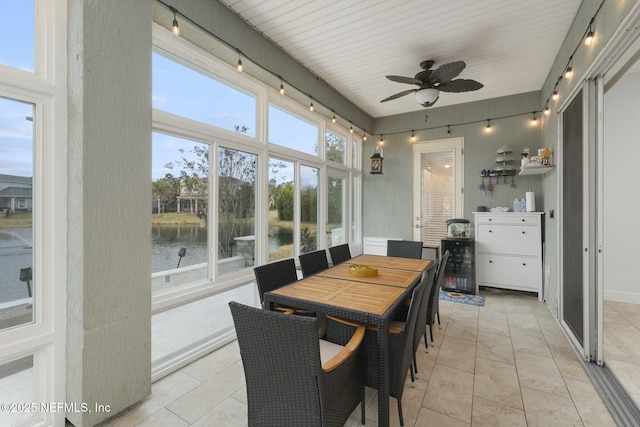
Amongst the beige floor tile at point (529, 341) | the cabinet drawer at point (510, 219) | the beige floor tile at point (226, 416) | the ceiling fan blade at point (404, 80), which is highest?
the ceiling fan blade at point (404, 80)

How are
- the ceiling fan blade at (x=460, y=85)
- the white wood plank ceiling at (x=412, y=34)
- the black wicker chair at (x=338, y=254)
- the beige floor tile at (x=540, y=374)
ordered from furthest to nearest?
the black wicker chair at (x=338, y=254) < the ceiling fan blade at (x=460, y=85) < the white wood plank ceiling at (x=412, y=34) < the beige floor tile at (x=540, y=374)

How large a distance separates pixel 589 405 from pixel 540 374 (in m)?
0.37

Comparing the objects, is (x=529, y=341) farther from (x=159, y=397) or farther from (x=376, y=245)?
(x=159, y=397)

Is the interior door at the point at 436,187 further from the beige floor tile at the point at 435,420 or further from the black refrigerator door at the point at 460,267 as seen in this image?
the beige floor tile at the point at 435,420

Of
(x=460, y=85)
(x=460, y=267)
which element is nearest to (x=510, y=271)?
(x=460, y=267)

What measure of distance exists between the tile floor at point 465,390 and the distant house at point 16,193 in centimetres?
143

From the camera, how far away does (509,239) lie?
4.34m

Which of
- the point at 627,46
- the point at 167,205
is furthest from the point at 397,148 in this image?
the point at 167,205

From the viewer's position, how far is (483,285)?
4.55 meters

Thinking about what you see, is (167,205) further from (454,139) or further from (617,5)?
(454,139)

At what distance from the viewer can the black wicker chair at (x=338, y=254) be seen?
336cm

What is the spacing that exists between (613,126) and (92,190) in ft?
18.7

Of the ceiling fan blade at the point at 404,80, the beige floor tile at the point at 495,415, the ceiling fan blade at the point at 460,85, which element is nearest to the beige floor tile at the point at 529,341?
the beige floor tile at the point at 495,415

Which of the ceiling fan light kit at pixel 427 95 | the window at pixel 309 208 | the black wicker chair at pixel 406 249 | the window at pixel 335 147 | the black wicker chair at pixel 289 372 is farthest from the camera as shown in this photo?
the window at pixel 335 147
